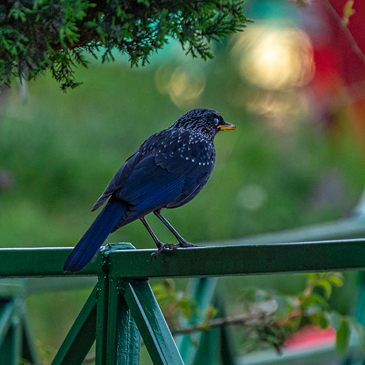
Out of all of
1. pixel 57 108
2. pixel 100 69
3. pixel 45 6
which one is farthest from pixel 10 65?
pixel 100 69

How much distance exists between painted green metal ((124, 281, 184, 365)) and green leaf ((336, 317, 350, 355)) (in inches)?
32.5

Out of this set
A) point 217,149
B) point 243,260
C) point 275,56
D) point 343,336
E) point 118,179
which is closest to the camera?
point 243,260

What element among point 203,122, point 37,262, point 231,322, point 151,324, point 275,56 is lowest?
point 151,324

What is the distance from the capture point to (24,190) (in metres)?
6.01

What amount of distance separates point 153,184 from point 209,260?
606 mm

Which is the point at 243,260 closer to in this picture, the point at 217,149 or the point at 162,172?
the point at 162,172

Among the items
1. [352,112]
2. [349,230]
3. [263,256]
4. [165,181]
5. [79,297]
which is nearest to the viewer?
[263,256]

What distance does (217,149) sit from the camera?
6.90 metres

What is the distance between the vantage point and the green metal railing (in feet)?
3.22

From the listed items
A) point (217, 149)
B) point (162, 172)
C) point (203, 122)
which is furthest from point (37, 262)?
point (217, 149)

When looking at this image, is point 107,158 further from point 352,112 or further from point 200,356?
point 200,356

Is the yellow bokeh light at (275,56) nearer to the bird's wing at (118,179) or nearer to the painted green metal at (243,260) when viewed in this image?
the bird's wing at (118,179)

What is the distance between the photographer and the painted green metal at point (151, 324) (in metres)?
1.16

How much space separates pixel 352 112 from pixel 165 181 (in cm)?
596
